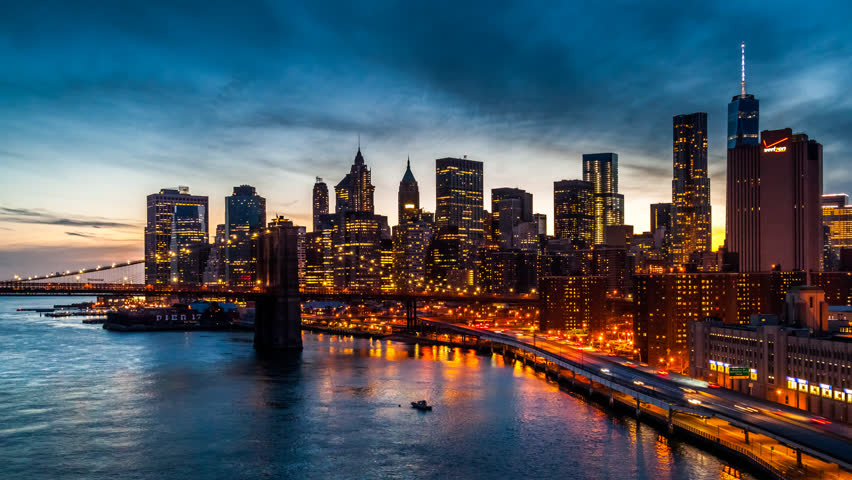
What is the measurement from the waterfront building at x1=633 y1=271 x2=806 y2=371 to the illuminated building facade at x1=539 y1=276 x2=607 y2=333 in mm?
39097

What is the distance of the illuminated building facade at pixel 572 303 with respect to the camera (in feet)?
477

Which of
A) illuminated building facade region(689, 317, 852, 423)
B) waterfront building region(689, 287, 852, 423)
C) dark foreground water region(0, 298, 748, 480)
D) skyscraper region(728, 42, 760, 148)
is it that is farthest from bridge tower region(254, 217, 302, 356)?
skyscraper region(728, 42, 760, 148)

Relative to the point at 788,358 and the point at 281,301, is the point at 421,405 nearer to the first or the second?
the point at 788,358

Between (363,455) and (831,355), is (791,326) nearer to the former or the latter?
(831,355)

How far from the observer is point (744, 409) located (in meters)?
50.5

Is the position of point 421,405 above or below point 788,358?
below

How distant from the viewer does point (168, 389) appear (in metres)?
73.6

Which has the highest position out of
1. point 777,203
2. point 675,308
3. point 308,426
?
Answer: point 777,203

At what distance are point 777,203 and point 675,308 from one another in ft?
219

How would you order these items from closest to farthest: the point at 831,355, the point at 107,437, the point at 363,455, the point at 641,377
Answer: the point at 363,455 → the point at 107,437 → the point at 831,355 → the point at 641,377

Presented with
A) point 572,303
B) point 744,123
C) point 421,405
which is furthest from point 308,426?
point 744,123

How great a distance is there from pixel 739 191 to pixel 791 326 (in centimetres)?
9357

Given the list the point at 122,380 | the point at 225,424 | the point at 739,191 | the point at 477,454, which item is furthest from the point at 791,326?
the point at 739,191

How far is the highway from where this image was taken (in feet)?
134
